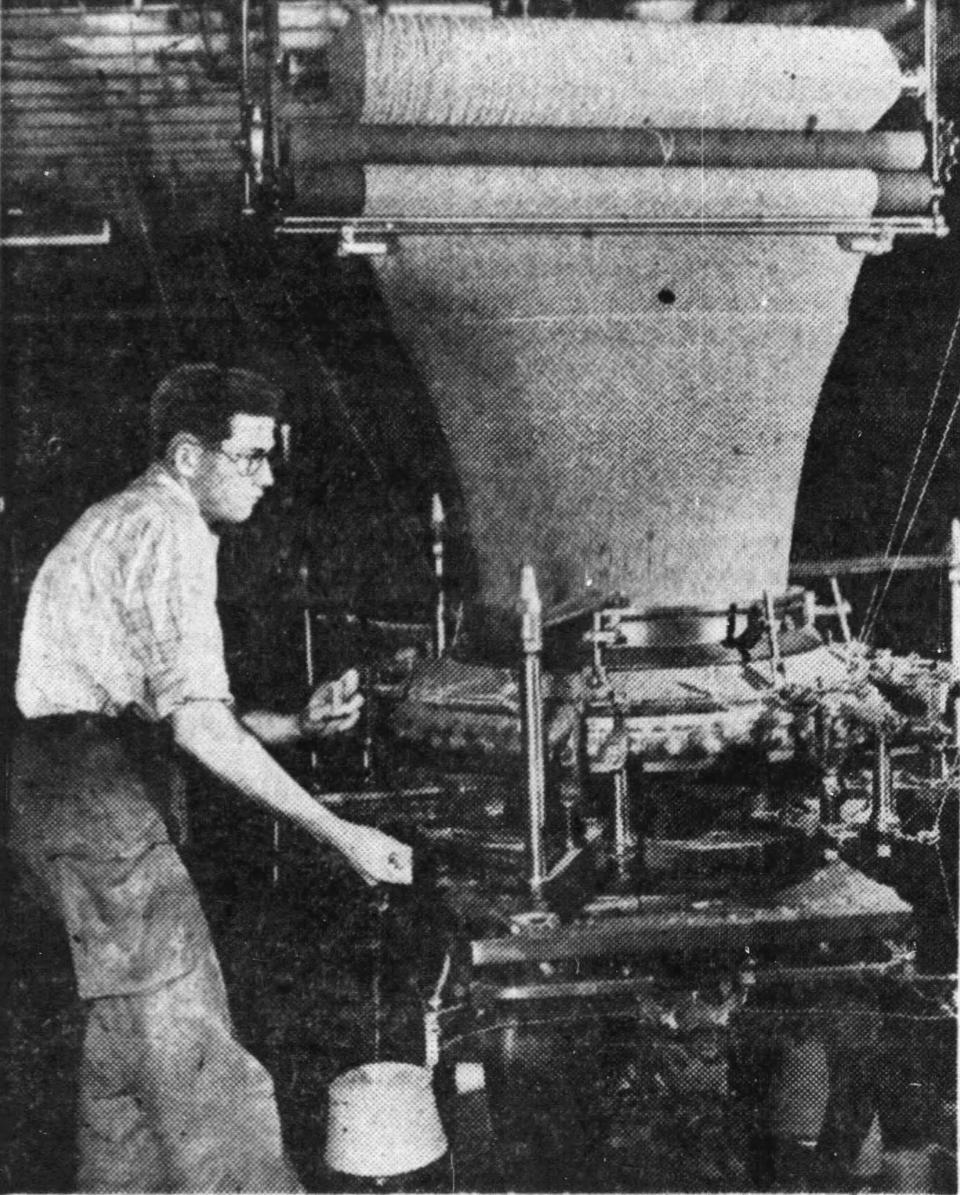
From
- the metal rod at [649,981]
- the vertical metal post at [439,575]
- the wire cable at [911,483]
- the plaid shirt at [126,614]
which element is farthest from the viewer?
the wire cable at [911,483]

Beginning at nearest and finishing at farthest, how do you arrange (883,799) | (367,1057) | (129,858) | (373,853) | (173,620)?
1. (373,853)
2. (173,620)
3. (129,858)
4. (883,799)
5. (367,1057)

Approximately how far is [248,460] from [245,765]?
662mm

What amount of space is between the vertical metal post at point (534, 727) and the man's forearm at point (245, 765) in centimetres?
44

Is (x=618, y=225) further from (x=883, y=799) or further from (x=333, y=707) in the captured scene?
(x=883, y=799)

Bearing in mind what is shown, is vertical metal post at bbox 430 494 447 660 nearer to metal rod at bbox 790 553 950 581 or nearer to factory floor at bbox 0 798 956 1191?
factory floor at bbox 0 798 956 1191

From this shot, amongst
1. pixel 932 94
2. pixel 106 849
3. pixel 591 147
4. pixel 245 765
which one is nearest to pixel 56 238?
pixel 591 147

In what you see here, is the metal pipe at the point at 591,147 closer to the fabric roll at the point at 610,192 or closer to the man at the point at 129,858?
the fabric roll at the point at 610,192

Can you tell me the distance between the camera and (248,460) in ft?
8.05

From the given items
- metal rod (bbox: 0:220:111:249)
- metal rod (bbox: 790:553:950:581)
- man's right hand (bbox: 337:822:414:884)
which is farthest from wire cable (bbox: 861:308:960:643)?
metal rod (bbox: 0:220:111:249)

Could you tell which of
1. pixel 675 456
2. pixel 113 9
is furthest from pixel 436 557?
pixel 113 9

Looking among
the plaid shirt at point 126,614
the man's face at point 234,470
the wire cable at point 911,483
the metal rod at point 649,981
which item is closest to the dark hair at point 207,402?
the man's face at point 234,470

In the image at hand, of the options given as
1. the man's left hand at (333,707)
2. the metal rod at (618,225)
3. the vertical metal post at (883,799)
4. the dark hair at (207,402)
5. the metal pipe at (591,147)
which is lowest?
the vertical metal post at (883,799)

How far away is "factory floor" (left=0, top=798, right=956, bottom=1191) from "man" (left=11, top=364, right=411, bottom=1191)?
7.4 inches

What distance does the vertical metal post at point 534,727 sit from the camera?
2.26 m
